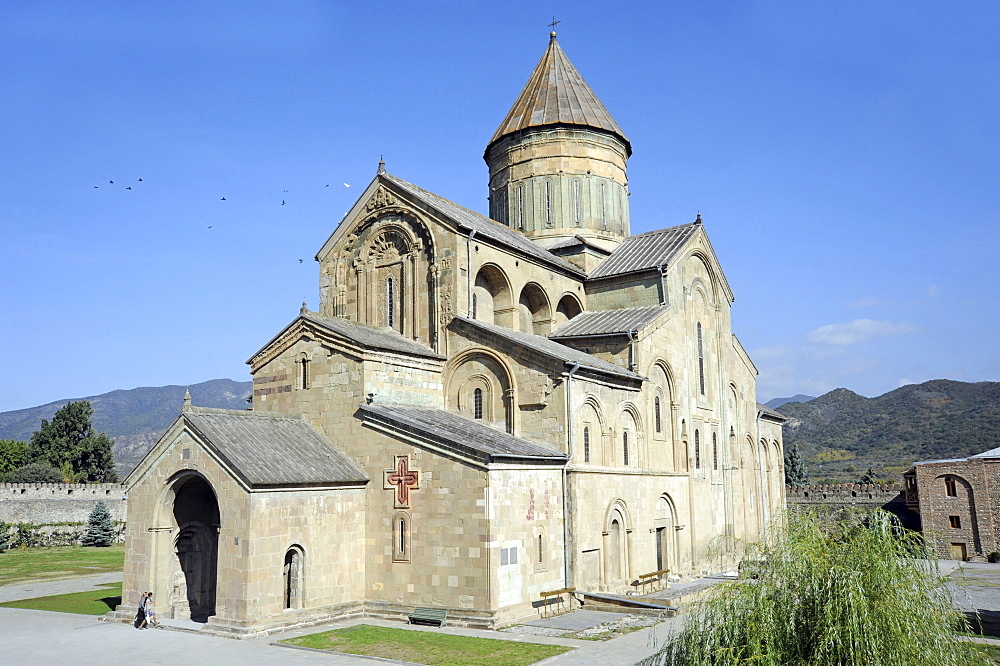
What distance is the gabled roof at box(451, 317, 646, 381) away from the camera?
22.4m

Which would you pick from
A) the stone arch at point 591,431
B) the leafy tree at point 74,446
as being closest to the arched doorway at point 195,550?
the stone arch at point 591,431

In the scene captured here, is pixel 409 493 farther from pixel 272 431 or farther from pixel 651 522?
pixel 651 522

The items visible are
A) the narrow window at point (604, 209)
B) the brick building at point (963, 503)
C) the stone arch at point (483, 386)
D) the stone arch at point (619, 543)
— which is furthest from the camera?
the brick building at point (963, 503)

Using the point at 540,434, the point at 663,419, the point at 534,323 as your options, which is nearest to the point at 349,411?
the point at 540,434

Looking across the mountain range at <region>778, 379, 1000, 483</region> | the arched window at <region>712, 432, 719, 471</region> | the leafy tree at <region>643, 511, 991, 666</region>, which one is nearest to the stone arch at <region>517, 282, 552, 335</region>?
the arched window at <region>712, 432, 719, 471</region>

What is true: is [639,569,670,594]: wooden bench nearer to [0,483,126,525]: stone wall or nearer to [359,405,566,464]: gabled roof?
[359,405,566,464]: gabled roof

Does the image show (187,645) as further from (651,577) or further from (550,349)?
(651,577)

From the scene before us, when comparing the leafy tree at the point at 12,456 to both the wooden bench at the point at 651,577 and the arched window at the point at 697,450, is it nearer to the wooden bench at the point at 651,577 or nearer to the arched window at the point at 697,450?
the arched window at the point at 697,450

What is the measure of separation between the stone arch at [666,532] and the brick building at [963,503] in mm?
16706

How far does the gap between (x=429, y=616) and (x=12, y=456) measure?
5257cm

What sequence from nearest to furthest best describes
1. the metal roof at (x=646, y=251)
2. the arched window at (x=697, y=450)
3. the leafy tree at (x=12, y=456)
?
the arched window at (x=697, y=450)
the metal roof at (x=646, y=251)
the leafy tree at (x=12, y=456)

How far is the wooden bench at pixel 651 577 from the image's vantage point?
2366 cm

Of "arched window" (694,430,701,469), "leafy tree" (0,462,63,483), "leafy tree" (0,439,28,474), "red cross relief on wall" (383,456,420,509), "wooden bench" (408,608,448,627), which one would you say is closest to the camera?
"wooden bench" (408,608,448,627)

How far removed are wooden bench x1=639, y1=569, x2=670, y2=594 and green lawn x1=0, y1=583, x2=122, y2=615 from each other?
584 inches
